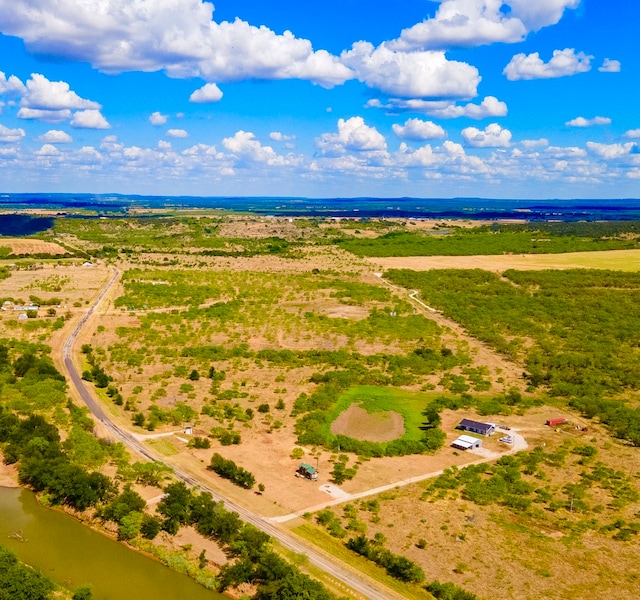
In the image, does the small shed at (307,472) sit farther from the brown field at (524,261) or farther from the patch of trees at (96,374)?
the brown field at (524,261)

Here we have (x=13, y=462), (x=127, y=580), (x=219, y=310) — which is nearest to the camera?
(x=127, y=580)

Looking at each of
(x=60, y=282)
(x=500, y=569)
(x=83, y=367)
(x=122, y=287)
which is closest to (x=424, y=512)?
(x=500, y=569)

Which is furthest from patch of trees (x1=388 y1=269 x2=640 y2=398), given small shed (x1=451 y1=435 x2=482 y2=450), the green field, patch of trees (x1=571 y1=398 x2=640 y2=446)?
small shed (x1=451 y1=435 x2=482 y2=450)

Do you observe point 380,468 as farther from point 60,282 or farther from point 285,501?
point 60,282

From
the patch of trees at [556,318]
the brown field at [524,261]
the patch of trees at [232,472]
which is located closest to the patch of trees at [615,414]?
the patch of trees at [556,318]

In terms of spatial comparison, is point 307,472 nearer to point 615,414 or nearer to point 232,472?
point 232,472

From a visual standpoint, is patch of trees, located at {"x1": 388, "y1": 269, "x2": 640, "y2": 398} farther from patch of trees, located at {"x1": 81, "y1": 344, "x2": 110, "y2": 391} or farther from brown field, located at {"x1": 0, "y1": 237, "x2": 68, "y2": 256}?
brown field, located at {"x1": 0, "y1": 237, "x2": 68, "y2": 256}
